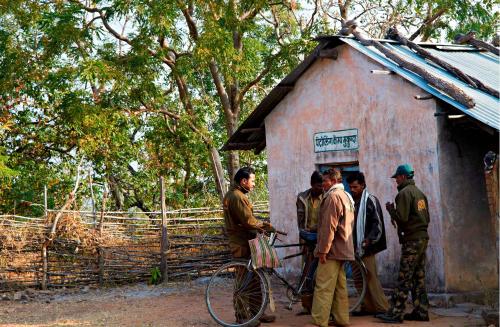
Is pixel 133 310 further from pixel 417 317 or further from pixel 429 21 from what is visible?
pixel 429 21

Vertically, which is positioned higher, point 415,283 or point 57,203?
point 57,203

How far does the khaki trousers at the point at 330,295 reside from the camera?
849 centimetres

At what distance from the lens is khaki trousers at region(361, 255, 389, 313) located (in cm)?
946

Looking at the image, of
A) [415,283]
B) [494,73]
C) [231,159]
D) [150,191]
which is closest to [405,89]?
[494,73]

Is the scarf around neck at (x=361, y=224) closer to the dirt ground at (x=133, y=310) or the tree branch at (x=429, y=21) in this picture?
the dirt ground at (x=133, y=310)

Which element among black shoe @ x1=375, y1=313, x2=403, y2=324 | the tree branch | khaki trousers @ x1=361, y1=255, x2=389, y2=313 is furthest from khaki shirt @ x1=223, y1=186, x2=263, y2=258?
the tree branch

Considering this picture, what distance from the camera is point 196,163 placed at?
76.0ft

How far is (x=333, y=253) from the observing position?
8562mm

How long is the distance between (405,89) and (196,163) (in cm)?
1299

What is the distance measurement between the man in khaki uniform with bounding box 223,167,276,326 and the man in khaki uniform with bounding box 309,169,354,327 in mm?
758

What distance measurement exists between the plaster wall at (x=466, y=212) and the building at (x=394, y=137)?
1 centimetres

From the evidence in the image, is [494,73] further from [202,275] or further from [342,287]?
[202,275]

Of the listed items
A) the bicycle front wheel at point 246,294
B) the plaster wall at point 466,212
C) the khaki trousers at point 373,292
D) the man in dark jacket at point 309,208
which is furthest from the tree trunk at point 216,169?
the bicycle front wheel at point 246,294

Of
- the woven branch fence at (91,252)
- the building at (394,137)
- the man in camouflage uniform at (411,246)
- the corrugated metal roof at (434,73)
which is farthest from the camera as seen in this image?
the woven branch fence at (91,252)
